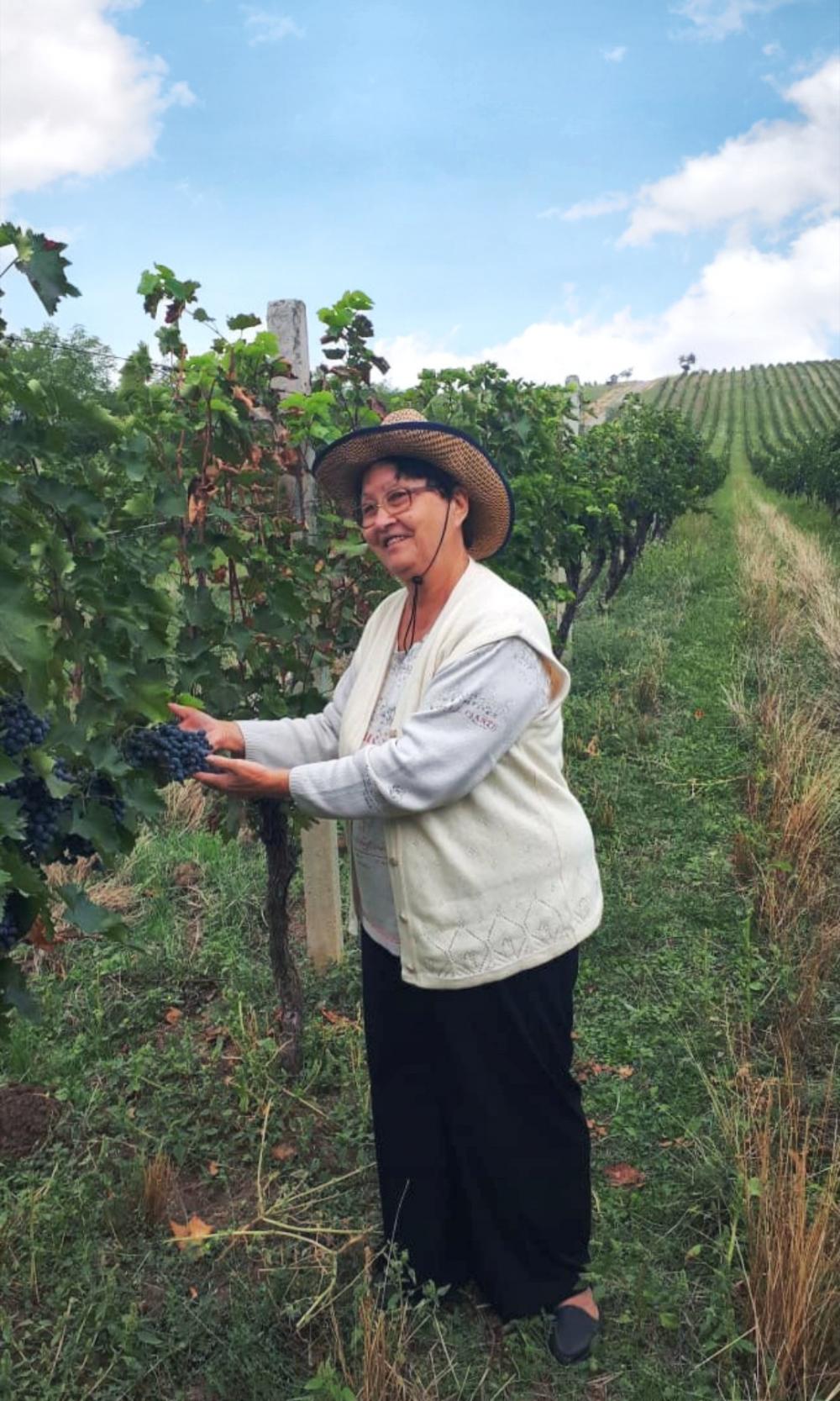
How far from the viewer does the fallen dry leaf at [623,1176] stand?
2889 mm

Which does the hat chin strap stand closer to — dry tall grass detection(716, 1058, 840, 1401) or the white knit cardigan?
the white knit cardigan

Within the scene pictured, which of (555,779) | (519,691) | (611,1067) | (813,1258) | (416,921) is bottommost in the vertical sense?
(611,1067)

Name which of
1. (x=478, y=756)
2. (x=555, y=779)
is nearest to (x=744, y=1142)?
(x=555, y=779)

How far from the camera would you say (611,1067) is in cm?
344

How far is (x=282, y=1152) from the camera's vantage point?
9.90ft

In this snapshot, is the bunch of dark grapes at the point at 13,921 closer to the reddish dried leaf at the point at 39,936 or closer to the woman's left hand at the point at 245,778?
the reddish dried leaf at the point at 39,936

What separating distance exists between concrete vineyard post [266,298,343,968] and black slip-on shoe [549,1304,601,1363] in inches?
65.9

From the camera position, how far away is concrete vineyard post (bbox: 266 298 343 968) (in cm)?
323

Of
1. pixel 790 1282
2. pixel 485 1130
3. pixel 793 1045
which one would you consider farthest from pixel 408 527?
pixel 793 1045

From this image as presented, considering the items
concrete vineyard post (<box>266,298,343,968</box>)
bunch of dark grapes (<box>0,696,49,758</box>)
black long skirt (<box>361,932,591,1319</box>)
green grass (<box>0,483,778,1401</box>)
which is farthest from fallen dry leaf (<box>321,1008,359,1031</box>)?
bunch of dark grapes (<box>0,696,49,758</box>)

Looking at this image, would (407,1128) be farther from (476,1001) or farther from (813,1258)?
(813,1258)

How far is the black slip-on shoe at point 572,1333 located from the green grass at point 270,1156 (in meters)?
0.04

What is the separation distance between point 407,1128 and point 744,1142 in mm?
940

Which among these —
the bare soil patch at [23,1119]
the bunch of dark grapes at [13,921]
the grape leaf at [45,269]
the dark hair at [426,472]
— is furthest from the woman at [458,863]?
the bare soil patch at [23,1119]
